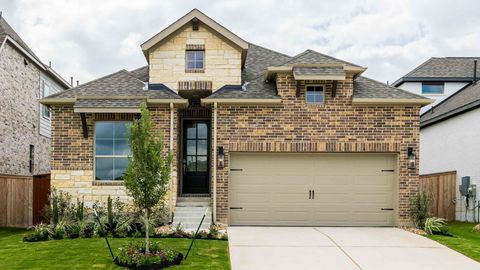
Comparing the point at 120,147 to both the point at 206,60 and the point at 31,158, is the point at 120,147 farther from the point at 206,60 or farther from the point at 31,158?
the point at 31,158

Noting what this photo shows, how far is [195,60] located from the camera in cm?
1437

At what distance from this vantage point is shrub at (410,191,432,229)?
13070 mm

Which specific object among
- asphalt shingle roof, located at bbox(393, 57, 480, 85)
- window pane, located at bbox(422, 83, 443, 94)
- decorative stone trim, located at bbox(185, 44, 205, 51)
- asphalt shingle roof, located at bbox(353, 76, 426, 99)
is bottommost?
asphalt shingle roof, located at bbox(353, 76, 426, 99)

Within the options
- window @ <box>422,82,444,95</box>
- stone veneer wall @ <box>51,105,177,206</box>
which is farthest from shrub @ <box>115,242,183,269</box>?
window @ <box>422,82,444,95</box>

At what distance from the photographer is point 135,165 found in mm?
8641

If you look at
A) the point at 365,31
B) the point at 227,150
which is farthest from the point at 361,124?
the point at 365,31

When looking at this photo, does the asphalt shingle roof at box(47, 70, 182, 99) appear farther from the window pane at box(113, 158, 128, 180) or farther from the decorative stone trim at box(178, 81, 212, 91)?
the window pane at box(113, 158, 128, 180)

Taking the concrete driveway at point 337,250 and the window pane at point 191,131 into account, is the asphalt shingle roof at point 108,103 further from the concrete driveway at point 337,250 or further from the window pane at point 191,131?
the concrete driveway at point 337,250

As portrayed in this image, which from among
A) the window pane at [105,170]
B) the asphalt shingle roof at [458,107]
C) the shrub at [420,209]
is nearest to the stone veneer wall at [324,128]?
the shrub at [420,209]

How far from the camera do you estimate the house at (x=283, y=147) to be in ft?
43.9

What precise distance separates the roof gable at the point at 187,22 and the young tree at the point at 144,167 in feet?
19.0

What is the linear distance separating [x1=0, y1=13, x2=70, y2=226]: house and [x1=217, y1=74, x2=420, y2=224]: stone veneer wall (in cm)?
726

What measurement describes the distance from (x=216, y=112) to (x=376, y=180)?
200 inches

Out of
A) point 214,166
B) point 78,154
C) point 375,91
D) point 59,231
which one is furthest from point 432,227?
point 78,154
